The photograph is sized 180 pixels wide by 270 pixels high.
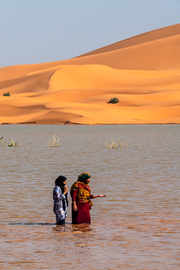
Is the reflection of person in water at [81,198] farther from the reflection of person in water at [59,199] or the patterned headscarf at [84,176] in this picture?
the reflection of person in water at [59,199]

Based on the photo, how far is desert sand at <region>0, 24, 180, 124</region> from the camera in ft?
252

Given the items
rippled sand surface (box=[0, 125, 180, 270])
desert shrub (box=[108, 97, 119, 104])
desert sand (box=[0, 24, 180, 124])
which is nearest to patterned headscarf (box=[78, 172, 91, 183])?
rippled sand surface (box=[0, 125, 180, 270])

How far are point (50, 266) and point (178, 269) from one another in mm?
1526

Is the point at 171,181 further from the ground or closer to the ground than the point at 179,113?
closer to the ground

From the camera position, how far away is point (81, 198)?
31.6 feet

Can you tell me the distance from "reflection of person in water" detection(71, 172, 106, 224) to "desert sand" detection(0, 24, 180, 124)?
61598mm

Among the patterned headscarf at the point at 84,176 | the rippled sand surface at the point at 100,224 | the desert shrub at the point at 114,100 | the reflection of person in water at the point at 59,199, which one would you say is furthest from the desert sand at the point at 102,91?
the patterned headscarf at the point at 84,176

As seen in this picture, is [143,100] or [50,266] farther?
[143,100]

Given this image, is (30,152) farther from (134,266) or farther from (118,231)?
(134,266)

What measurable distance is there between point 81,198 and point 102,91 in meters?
92.6

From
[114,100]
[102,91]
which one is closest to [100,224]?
[114,100]

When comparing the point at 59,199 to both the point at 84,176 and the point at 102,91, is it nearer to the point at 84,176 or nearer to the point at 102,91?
the point at 84,176

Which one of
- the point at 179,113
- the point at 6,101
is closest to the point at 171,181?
the point at 179,113

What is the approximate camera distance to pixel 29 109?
88.2 meters
